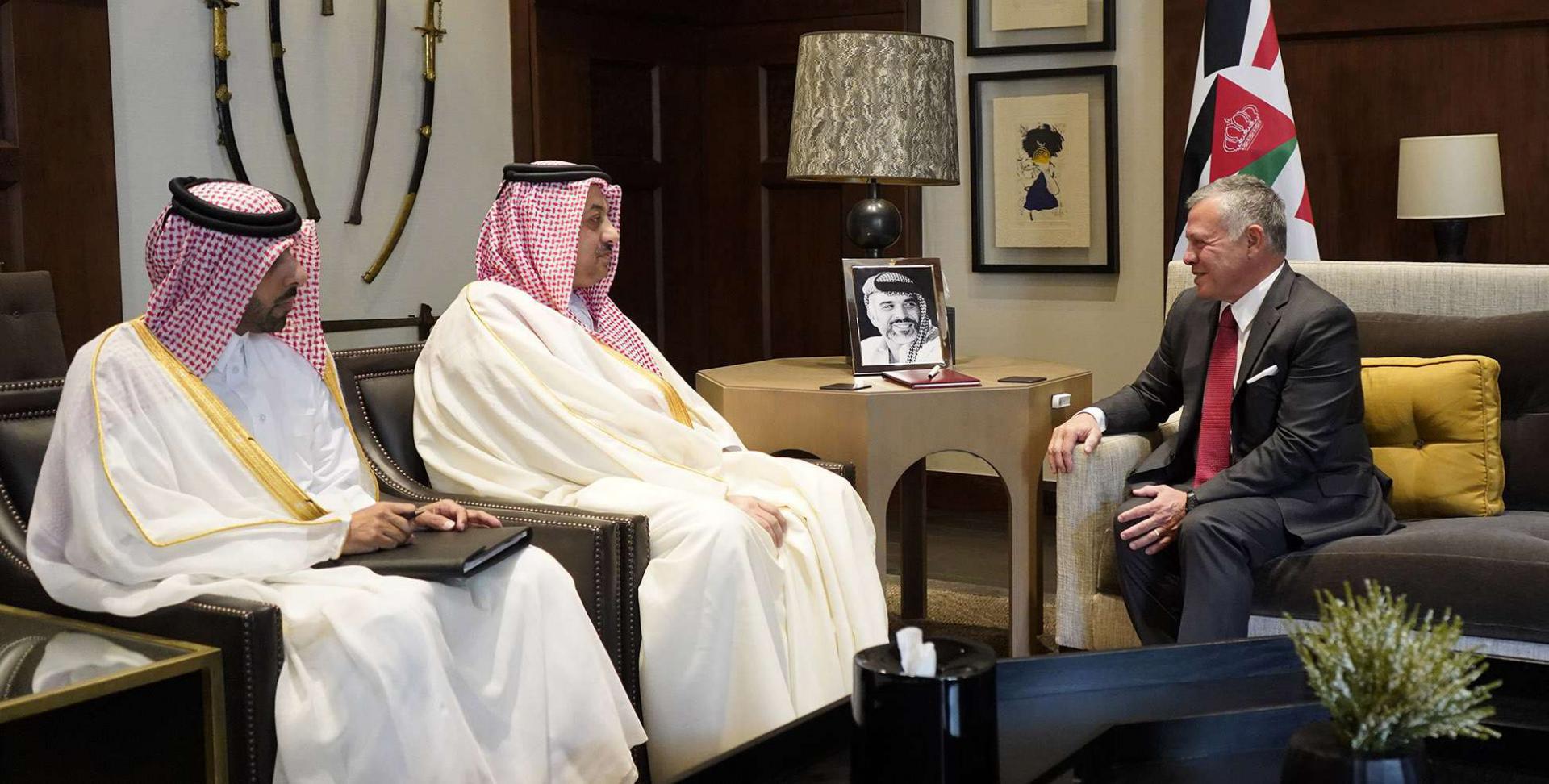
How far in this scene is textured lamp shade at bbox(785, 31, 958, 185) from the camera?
3.73 metres

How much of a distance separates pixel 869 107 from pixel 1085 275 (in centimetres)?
192

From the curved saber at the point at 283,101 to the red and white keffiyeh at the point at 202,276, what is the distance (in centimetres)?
206

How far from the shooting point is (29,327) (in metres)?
3.36

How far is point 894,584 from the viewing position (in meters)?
4.67

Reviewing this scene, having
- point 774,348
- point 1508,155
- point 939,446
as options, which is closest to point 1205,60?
point 1508,155

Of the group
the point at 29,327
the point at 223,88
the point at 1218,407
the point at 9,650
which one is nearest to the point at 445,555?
the point at 9,650

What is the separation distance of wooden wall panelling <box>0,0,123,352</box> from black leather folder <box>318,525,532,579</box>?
75.7 inches

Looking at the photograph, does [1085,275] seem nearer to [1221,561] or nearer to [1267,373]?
[1267,373]

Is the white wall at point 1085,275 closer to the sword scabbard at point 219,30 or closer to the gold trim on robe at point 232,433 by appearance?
the sword scabbard at point 219,30

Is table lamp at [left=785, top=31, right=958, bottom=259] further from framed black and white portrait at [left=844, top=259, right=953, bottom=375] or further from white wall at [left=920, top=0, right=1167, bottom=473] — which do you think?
white wall at [left=920, top=0, right=1167, bottom=473]

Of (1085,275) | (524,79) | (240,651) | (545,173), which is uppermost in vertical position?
(524,79)

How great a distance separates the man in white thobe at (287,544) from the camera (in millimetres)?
2170

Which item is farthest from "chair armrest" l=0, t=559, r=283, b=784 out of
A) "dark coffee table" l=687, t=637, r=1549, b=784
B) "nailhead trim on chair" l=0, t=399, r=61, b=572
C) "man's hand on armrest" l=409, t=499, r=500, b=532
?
"dark coffee table" l=687, t=637, r=1549, b=784

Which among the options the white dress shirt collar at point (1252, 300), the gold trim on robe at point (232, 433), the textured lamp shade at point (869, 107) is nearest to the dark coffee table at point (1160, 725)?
the gold trim on robe at point (232, 433)
